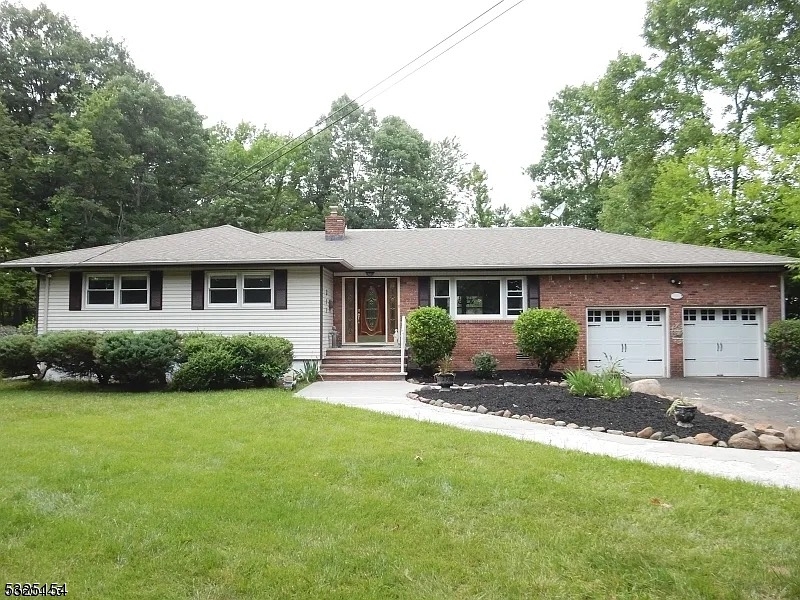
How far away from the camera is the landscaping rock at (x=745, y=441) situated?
6504 millimetres

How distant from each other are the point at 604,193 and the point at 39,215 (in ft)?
95.1

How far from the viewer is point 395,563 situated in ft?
10.5

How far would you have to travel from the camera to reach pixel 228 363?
11.2m

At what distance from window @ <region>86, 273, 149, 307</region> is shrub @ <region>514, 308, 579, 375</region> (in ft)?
31.8

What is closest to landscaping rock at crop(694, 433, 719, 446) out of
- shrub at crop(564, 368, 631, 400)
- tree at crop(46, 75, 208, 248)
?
shrub at crop(564, 368, 631, 400)

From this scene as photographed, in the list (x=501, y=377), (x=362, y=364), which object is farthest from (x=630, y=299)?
(x=362, y=364)

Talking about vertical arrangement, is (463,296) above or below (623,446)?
above

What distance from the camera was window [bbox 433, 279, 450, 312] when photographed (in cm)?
1520

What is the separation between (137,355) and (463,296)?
8.18m

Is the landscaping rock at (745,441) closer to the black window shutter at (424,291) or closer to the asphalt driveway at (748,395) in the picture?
the asphalt driveway at (748,395)

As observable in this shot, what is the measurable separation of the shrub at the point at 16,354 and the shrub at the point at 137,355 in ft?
6.07

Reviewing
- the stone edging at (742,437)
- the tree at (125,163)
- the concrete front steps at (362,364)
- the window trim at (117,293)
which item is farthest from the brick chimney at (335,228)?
the tree at (125,163)

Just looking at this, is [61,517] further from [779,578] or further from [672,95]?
[672,95]

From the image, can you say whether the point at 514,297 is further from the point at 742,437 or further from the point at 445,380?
the point at 742,437
